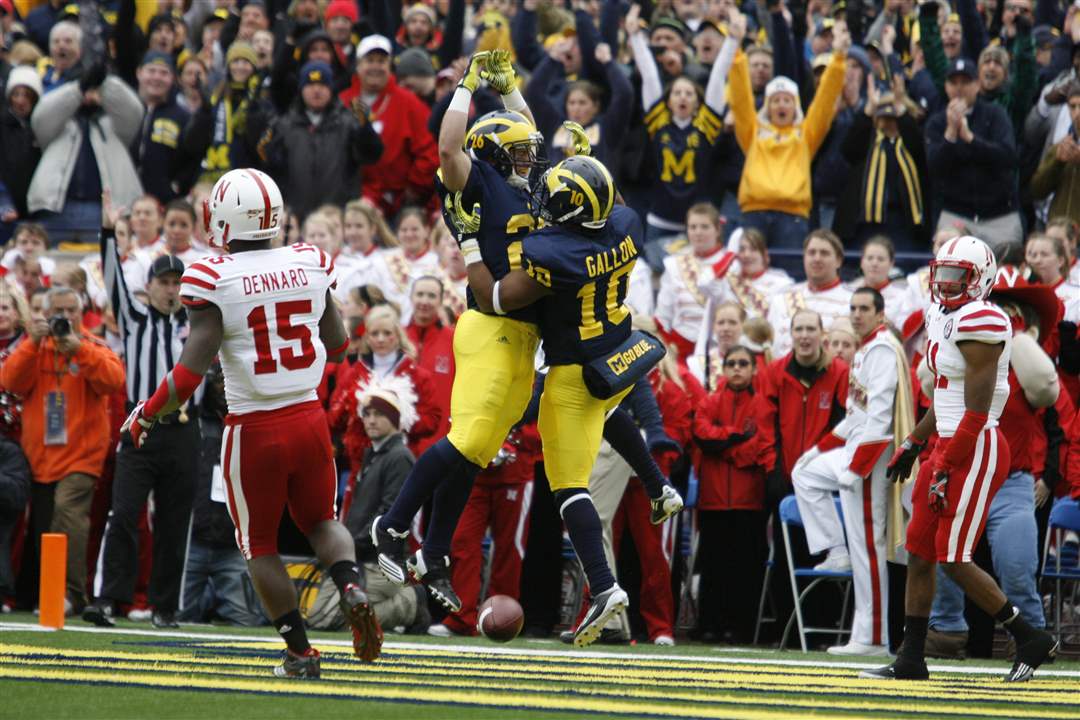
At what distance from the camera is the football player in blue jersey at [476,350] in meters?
7.99

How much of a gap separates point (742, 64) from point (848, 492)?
416 cm

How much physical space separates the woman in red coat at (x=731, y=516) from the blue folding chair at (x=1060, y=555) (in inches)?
68.4

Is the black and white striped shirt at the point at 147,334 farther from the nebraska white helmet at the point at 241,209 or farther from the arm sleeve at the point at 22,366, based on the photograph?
→ the nebraska white helmet at the point at 241,209

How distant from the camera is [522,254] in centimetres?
778

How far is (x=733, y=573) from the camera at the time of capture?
36.1 ft

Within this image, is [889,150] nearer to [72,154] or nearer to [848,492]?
[848,492]

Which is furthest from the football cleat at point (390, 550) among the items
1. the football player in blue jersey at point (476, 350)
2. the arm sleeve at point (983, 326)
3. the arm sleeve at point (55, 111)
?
the arm sleeve at point (55, 111)

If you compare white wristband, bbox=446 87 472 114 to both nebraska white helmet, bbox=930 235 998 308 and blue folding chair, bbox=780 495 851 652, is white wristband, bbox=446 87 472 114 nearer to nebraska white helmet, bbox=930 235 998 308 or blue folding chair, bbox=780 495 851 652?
nebraska white helmet, bbox=930 235 998 308

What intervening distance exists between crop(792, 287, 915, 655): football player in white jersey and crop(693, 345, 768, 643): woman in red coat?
0.40 metres

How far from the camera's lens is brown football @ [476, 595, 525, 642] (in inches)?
325

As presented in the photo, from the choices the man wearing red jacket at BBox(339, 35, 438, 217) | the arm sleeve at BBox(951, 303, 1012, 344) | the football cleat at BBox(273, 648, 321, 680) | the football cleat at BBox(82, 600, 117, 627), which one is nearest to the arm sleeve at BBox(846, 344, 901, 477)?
the arm sleeve at BBox(951, 303, 1012, 344)

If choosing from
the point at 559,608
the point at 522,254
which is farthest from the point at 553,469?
the point at 559,608

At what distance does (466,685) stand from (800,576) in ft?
14.7

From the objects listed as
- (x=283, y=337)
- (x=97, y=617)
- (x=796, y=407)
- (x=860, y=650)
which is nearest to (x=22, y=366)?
(x=97, y=617)
